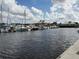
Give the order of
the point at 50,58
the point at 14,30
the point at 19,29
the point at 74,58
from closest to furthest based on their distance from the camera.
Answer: the point at 74,58
the point at 50,58
the point at 14,30
the point at 19,29

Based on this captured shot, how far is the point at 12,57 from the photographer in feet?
101

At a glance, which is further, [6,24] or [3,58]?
[6,24]

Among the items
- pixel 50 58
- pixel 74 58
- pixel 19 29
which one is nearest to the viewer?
pixel 74 58

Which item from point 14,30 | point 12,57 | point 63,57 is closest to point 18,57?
point 12,57

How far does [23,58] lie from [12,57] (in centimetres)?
223

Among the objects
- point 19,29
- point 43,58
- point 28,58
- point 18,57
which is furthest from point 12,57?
point 19,29

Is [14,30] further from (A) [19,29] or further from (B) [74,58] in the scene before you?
(B) [74,58]

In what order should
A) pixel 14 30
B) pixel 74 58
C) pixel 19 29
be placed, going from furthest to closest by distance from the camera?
1. pixel 19 29
2. pixel 14 30
3. pixel 74 58

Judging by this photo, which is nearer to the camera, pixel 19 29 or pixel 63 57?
pixel 63 57

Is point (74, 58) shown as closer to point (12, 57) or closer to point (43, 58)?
point (43, 58)

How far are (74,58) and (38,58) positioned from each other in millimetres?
8845

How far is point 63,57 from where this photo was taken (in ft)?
74.5

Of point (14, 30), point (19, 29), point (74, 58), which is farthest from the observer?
point (19, 29)

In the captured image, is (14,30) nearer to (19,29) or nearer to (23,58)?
(19,29)
